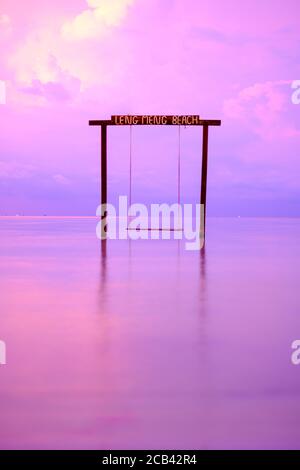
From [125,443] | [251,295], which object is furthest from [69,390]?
[251,295]

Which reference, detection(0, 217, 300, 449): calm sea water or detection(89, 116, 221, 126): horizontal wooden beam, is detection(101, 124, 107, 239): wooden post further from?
detection(0, 217, 300, 449): calm sea water

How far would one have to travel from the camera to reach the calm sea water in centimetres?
238

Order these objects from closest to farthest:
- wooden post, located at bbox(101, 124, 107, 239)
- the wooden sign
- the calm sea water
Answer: the calm sea water → the wooden sign → wooden post, located at bbox(101, 124, 107, 239)

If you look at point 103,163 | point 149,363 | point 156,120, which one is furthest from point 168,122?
point 149,363

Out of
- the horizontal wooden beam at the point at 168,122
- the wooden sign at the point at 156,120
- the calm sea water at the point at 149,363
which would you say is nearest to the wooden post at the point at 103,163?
the horizontal wooden beam at the point at 168,122

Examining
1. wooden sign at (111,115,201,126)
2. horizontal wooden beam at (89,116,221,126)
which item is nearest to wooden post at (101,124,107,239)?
horizontal wooden beam at (89,116,221,126)

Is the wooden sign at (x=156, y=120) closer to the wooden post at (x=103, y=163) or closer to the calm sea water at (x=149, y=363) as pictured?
the wooden post at (x=103, y=163)

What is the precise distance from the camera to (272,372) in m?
3.20

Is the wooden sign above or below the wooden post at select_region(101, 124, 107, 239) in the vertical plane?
above

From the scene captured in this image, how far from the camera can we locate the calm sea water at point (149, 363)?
2.38 m

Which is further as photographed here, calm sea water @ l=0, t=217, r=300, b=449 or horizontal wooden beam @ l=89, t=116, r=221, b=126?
horizontal wooden beam @ l=89, t=116, r=221, b=126

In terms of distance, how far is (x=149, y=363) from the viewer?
10.9 feet
